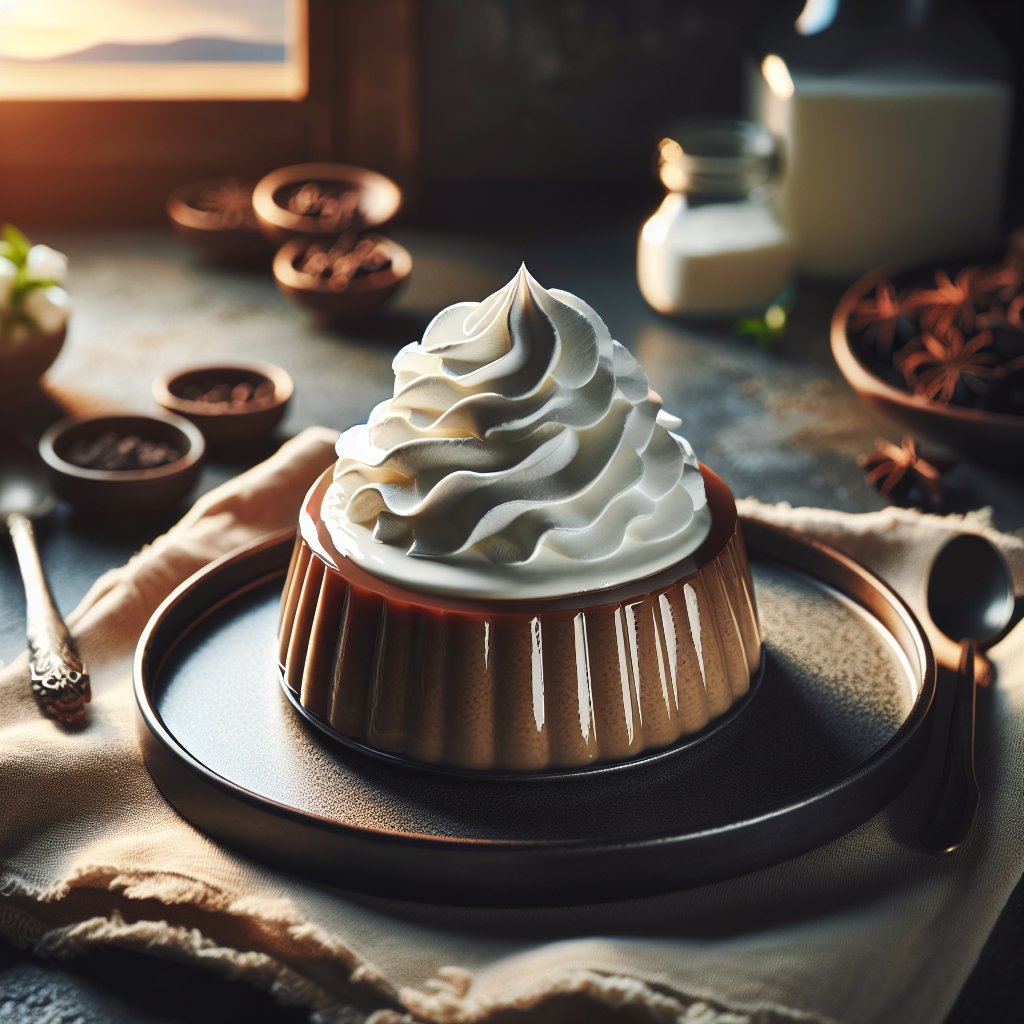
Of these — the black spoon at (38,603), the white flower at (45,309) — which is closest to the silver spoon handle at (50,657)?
the black spoon at (38,603)

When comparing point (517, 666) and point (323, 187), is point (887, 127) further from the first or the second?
point (517, 666)

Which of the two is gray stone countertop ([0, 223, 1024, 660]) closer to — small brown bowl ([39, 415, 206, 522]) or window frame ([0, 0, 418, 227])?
small brown bowl ([39, 415, 206, 522])

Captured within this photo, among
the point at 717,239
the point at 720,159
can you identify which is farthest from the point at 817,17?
the point at 717,239

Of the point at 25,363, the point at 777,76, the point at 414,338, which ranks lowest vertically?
the point at 414,338

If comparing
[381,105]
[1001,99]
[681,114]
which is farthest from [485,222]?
[1001,99]

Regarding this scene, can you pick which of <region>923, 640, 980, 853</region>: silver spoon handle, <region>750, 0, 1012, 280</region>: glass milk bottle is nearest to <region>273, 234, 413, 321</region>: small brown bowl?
<region>750, 0, 1012, 280</region>: glass milk bottle
